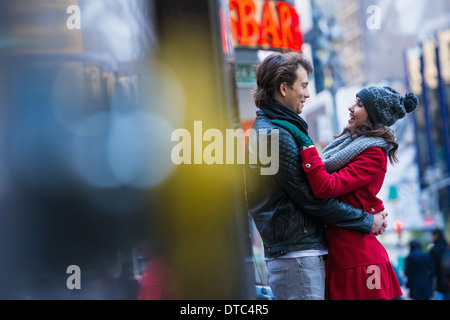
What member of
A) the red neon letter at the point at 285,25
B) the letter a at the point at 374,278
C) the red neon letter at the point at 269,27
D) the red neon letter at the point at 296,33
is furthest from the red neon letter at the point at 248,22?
the letter a at the point at 374,278

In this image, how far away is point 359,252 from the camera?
2.26 m

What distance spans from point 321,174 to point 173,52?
2.26 ft

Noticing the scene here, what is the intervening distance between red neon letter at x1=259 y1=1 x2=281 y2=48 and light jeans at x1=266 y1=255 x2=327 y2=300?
23.8 feet

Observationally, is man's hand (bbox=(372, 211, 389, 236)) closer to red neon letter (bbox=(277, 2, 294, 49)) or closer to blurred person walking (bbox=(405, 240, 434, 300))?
blurred person walking (bbox=(405, 240, 434, 300))

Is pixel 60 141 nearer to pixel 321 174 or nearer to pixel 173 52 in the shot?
pixel 173 52

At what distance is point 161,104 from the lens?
2074 millimetres

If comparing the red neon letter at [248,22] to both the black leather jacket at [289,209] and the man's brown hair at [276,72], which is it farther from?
the black leather jacket at [289,209]

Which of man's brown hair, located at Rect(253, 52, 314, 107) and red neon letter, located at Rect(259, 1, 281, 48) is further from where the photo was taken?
red neon letter, located at Rect(259, 1, 281, 48)

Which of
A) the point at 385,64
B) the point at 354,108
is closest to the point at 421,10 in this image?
the point at 385,64

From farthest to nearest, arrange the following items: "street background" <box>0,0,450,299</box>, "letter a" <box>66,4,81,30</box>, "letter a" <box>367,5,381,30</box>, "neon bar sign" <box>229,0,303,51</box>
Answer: "neon bar sign" <box>229,0,303,51</box>
"letter a" <box>367,5,381,30</box>
"letter a" <box>66,4,81,30</box>
"street background" <box>0,0,450,299</box>

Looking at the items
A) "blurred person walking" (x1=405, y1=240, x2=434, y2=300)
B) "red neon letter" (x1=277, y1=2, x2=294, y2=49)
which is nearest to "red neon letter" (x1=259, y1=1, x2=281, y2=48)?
"red neon letter" (x1=277, y1=2, x2=294, y2=49)

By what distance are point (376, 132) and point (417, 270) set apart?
589 centimetres

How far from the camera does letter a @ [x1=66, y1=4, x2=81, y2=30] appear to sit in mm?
2250

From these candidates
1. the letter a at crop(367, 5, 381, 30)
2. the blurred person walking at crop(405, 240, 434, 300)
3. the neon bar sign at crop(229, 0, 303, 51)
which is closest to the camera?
the letter a at crop(367, 5, 381, 30)
